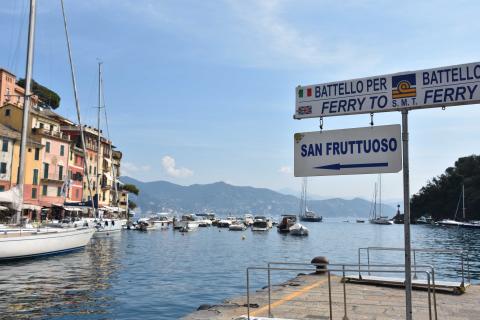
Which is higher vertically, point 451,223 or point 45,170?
point 45,170

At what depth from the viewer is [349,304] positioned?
11.2m

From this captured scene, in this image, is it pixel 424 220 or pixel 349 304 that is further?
pixel 424 220

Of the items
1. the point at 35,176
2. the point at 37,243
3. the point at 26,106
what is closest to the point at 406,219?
the point at 37,243

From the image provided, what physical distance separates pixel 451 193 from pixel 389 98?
146 meters

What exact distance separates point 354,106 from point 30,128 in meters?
63.0

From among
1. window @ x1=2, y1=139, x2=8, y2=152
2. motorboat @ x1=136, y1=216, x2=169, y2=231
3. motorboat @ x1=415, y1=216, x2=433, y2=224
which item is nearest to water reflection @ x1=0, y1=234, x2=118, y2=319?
window @ x1=2, y1=139, x2=8, y2=152

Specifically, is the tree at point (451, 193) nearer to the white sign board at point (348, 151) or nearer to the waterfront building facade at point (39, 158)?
the waterfront building facade at point (39, 158)

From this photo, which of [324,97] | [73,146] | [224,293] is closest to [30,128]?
[73,146]

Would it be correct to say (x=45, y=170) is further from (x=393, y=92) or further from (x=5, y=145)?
(x=393, y=92)

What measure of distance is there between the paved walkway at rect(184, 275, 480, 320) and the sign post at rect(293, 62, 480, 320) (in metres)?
4.72

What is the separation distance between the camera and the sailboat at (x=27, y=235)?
27.8 meters

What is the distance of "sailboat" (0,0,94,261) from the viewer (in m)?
27.8

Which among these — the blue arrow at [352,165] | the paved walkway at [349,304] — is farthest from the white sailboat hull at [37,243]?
the blue arrow at [352,165]

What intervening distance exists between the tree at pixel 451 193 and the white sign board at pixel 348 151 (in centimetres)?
13212
